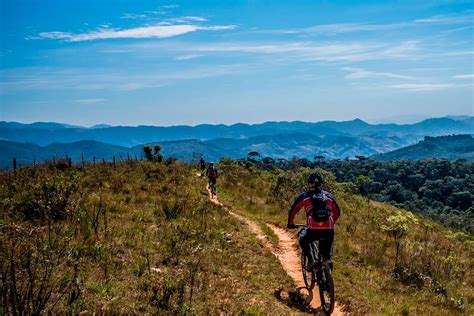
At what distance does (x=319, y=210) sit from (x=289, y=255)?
5.19m

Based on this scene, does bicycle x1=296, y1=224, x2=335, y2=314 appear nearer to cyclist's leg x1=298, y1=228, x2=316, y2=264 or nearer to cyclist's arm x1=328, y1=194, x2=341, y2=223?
cyclist's leg x1=298, y1=228, x2=316, y2=264

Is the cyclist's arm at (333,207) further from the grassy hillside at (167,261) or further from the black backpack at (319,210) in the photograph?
the grassy hillside at (167,261)

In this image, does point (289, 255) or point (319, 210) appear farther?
point (289, 255)

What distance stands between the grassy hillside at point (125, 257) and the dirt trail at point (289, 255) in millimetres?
428

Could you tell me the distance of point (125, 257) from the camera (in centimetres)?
890

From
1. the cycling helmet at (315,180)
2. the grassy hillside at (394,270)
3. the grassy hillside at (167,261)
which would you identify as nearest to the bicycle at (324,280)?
the grassy hillside at (167,261)

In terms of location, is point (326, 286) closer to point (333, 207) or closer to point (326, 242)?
point (326, 242)

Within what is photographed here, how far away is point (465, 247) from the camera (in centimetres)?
1758

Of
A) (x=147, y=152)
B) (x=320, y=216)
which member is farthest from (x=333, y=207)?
(x=147, y=152)

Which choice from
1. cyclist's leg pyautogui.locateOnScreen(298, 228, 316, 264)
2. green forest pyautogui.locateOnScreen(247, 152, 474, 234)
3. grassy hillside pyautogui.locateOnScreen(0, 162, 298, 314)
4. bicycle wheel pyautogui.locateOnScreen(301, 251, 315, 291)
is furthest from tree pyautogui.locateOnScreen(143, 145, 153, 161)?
green forest pyautogui.locateOnScreen(247, 152, 474, 234)

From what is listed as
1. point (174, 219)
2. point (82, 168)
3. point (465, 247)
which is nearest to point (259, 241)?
point (174, 219)

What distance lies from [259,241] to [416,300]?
5.30 m

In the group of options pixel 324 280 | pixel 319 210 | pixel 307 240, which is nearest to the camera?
pixel 319 210

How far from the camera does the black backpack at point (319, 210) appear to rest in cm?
768
